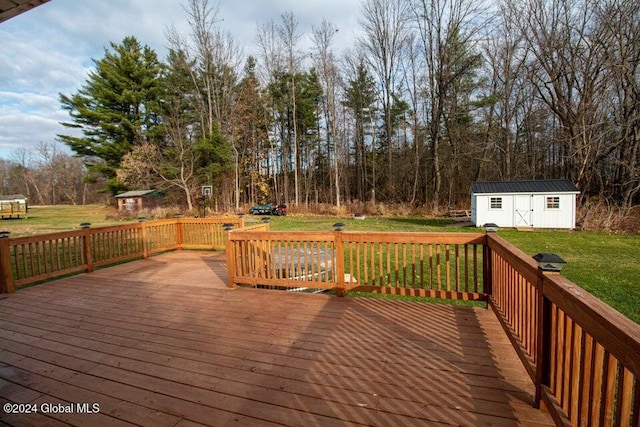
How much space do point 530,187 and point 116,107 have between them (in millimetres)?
26895

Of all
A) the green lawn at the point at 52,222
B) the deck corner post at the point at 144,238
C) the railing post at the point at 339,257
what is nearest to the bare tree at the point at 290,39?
the green lawn at the point at 52,222

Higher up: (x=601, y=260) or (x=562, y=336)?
(x=562, y=336)

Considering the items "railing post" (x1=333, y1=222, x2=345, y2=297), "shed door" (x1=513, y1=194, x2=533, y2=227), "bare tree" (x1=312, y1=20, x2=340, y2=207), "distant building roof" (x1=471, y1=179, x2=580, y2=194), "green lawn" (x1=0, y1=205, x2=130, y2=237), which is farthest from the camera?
"bare tree" (x1=312, y1=20, x2=340, y2=207)

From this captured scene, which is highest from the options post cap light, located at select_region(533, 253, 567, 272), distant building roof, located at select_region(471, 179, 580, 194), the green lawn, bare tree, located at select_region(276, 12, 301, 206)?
bare tree, located at select_region(276, 12, 301, 206)

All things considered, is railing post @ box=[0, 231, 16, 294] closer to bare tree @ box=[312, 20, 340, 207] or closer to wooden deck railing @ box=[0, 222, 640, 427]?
wooden deck railing @ box=[0, 222, 640, 427]

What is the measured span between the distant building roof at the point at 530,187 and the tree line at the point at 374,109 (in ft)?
6.96

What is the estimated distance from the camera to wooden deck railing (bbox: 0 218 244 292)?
4.65 metres

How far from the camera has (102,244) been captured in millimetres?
6133

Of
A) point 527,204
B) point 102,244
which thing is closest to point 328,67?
point 527,204

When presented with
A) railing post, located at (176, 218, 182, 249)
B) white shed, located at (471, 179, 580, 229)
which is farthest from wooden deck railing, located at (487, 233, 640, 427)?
white shed, located at (471, 179, 580, 229)

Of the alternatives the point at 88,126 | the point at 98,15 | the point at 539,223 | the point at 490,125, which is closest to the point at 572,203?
the point at 539,223

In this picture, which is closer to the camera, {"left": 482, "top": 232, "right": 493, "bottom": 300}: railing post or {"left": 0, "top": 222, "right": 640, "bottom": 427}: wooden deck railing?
{"left": 0, "top": 222, "right": 640, "bottom": 427}: wooden deck railing

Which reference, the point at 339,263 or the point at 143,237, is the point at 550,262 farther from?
the point at 143,237

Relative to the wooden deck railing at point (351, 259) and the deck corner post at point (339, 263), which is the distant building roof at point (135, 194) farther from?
the deck corner post at point (339, 263)
